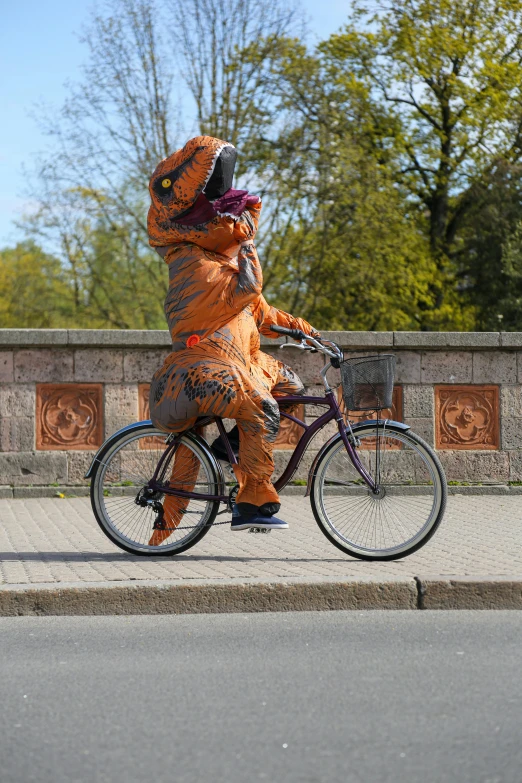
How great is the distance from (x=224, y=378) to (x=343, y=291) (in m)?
23.5

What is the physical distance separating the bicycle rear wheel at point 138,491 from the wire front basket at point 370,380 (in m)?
0.88

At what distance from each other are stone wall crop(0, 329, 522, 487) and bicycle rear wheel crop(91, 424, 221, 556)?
9.44 ft

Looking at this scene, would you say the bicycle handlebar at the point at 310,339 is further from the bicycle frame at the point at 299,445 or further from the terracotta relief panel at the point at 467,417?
the terracotta relief panel at the point at 467,417

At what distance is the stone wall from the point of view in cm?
972

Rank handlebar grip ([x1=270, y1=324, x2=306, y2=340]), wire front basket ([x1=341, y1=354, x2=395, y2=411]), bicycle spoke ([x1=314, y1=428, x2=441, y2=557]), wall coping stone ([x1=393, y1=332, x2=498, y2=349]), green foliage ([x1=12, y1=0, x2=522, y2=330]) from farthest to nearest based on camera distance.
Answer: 1. green foliage ([x1=12, y1=0, x2=522, y2=330])
2. wall coping stone ([x1=393, y1=332, x2=498, y2=349])
3. handlebar grip ([x1=270, y1=324, x2=306, y2=340])
4. bicycle spoke ([x1=314, y1=428, x2=441, y2=557])
5. wire front basket ([x1=341, y1=354, x2=395, y2=411])

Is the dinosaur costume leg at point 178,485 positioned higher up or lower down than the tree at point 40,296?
lower down

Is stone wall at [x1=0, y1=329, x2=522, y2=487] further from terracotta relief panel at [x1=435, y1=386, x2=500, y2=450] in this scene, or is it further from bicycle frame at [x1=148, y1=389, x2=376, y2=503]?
bicycle frame at [x1=148, y1=389, x2=376, y2=503]

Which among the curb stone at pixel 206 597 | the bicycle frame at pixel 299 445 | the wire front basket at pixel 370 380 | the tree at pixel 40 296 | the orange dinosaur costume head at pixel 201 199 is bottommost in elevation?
the curb stone at pixel 206 597

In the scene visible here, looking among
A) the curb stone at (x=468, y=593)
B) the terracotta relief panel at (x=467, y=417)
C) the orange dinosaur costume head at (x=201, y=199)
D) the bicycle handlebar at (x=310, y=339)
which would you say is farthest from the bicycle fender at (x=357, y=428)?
the terracotta relief panel at (x=467, y=417)

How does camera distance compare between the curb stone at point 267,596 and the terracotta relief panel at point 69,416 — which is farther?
the terracotta relief panel at point 69,416

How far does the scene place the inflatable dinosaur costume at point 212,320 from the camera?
615 centimetres

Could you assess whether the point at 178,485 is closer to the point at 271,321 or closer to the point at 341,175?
the point at 271,321

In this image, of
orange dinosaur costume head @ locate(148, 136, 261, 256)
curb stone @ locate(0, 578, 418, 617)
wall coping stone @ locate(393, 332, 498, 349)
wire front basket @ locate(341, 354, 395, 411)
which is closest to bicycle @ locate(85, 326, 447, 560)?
wire front basket @ locate(341, 354, 395, 411)

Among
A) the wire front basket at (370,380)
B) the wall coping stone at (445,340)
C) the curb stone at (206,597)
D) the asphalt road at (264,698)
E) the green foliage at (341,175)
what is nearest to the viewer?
the asphalt road at (264,698)
